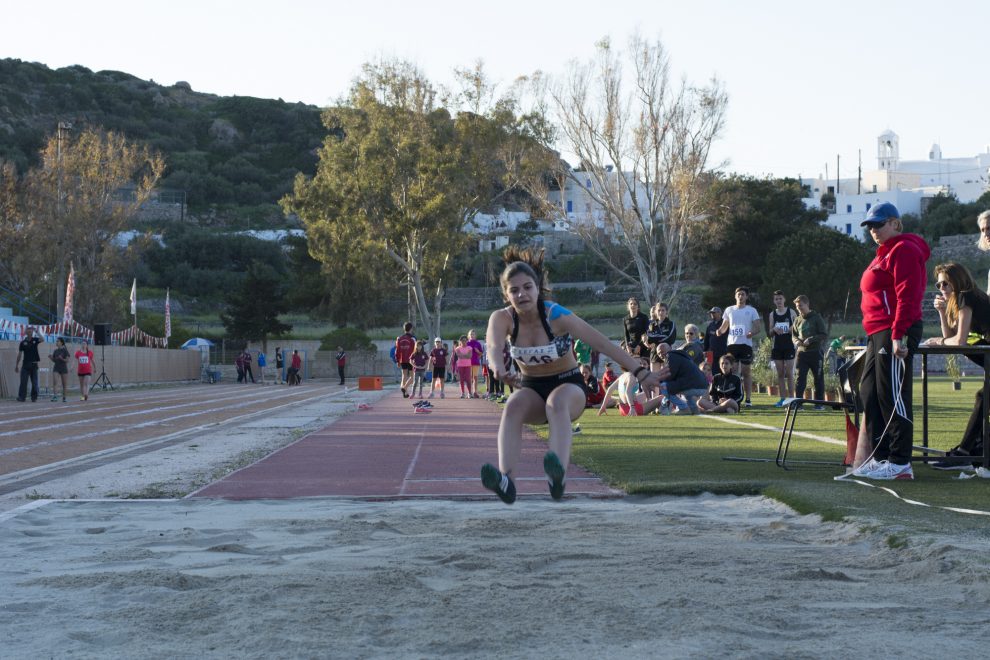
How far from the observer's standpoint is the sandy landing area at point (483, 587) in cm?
400

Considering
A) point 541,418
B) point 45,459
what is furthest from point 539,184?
point 541,418

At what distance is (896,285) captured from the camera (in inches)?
334

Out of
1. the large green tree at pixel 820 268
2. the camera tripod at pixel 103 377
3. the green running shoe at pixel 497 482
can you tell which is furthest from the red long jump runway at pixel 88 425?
the large green tree at pixel 820 268

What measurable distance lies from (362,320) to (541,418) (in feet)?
213

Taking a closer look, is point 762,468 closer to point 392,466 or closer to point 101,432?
point 392,466

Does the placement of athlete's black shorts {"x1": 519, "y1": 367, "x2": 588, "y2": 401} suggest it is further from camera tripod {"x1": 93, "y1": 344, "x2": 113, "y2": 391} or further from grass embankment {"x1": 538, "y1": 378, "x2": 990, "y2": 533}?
camera tripod {"x1": 93, "y1": 344, "x2": 113, "y2": 391}

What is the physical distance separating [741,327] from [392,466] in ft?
29.9

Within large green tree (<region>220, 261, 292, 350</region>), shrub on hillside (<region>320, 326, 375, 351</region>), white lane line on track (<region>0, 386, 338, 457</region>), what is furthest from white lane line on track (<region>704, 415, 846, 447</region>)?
large green tree (<region>220, 261, 292, 350</region>)

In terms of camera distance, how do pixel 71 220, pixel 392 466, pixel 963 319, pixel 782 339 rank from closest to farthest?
pixel 963 319
pixel 392 466
pixel 782 339
pixel 71 220

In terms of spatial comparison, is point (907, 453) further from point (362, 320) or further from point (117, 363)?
point (362, 320)

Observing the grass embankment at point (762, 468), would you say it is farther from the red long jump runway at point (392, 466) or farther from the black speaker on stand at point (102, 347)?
the black speaker on stand at point (102, 347)

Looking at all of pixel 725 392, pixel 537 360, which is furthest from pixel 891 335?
pixel 725 392

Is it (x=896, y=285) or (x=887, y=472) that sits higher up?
(x=896, y=285)

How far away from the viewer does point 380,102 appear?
49.2 metres
